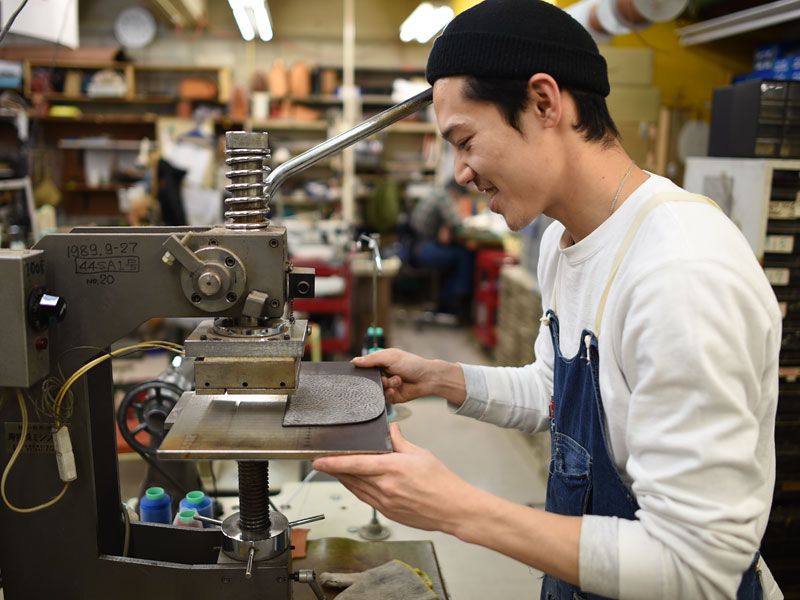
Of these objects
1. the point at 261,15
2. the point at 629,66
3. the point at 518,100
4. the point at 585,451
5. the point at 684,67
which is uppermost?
the point at 261,15

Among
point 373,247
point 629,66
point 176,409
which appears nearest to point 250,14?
point 629,66

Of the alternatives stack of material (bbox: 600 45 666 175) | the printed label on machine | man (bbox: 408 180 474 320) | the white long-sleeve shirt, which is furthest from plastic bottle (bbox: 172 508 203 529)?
man (bbox: 408 180 474 320)

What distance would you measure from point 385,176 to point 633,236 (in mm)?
6562

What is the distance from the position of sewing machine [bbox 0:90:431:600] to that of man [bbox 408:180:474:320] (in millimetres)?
5140

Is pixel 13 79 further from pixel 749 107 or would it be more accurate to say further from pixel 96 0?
pixel 749 107

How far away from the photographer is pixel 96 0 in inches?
277

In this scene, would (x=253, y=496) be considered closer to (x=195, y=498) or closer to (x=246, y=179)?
(x=195, y=498)

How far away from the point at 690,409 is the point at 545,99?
0.46 metres

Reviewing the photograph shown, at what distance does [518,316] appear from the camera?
3816 millimetres

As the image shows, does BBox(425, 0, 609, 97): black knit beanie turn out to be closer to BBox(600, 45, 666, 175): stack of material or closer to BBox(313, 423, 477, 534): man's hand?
BBox(313, 423, 477, 534): man's hand

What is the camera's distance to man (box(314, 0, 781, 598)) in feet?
2.38

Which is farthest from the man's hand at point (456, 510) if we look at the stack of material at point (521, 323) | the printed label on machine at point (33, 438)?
the stack of material at point (521, 323)

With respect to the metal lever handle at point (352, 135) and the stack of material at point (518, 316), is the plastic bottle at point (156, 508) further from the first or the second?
the stack of material at point (518, 316)

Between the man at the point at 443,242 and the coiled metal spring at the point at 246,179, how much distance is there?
17.0 ft
